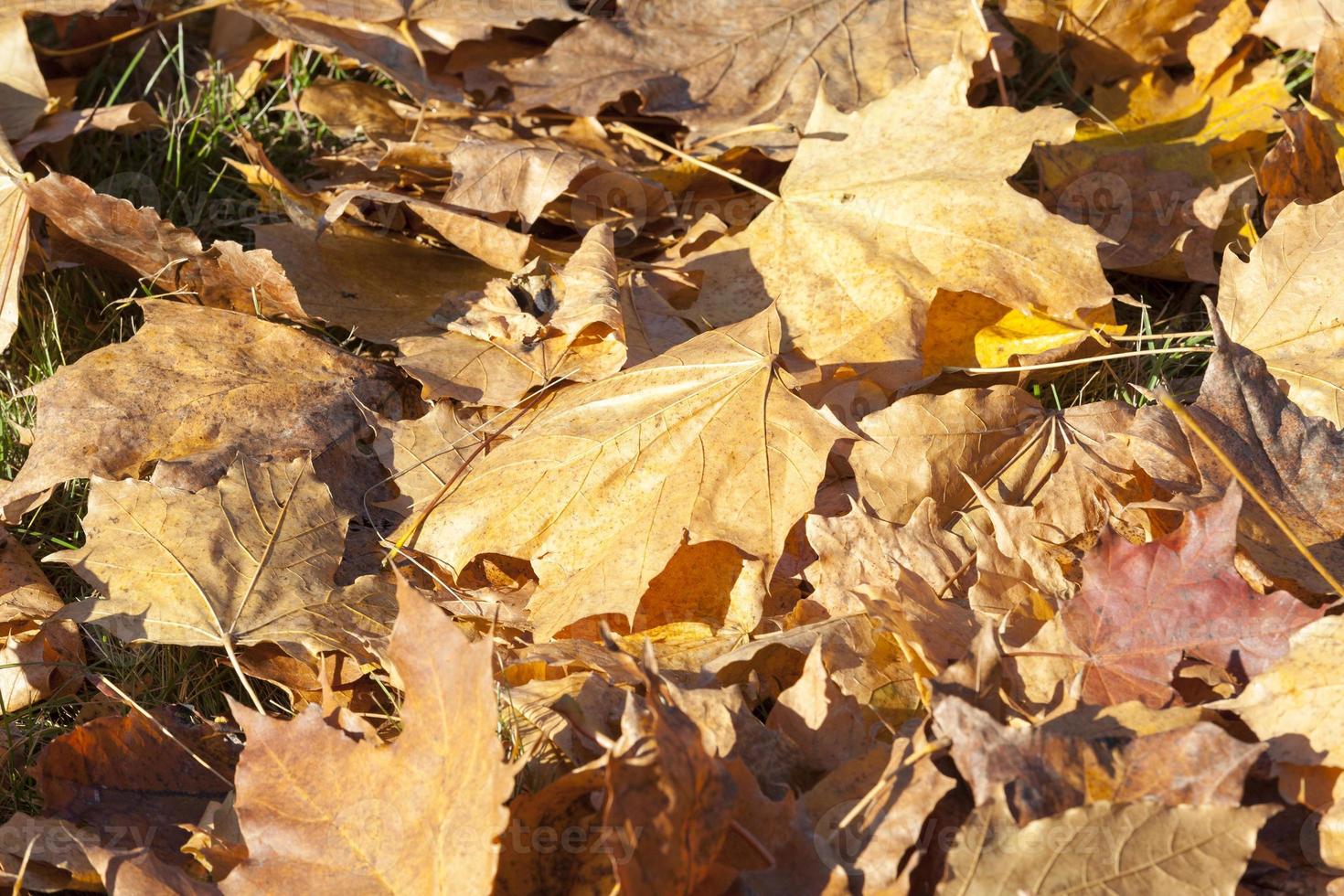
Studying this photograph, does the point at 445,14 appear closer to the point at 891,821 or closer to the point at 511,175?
the point at 511,175

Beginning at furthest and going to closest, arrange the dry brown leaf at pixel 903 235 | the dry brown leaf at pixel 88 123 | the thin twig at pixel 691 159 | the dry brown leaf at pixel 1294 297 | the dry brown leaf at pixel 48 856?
the dry brown leaf at pixel 88 123 < the thin twig at pixel 691 159 < the dry brown leaf at pixel 903 235 < the dry brown leaf at pixel 1294 297 < the dry brown leaf at pixel 48 856

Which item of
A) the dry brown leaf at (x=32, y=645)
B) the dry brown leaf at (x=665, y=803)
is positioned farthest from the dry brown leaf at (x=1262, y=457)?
the dry brown leaf at (x=32, y=645)

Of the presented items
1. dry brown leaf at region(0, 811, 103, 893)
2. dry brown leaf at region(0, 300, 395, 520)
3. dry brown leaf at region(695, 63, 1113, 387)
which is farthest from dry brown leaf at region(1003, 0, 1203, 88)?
dry brown leaf at region(0, 811, 103, 893)

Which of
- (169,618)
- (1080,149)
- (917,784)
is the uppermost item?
(1080,149)

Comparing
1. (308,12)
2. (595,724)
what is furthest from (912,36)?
(595,724)

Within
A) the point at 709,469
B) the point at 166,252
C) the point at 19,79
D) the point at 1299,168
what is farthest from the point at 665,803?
the point at 19,79

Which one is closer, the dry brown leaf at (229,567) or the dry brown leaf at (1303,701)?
the dry brown leaf at (1303,701)

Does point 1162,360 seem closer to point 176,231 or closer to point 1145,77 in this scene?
point 1145,77

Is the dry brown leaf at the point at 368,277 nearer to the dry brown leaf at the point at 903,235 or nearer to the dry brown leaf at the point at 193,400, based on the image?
the dry brown leaf at the point at 193,400
